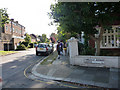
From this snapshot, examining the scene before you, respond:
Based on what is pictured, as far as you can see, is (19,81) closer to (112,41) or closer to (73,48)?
(73,48)

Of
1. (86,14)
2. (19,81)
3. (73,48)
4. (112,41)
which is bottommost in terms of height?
(19,81)

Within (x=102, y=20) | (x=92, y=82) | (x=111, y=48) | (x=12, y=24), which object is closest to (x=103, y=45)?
(x=111, y=48)

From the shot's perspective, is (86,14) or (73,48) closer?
(86,14)

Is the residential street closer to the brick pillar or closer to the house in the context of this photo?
the brick pillar

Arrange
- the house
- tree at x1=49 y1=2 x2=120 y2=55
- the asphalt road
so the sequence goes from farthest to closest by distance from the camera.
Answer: the house < tree at x1=49 y1=2 x2=120 y2=55 < the asphalt road

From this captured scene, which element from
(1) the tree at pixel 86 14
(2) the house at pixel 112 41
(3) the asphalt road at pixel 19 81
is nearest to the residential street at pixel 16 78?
(3) the asphalt road at pixel 19 81

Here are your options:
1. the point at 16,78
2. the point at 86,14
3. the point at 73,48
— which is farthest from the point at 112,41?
the point at 16,78

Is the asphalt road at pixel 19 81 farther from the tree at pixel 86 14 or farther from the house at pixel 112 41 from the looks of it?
the house at pixel 112 41

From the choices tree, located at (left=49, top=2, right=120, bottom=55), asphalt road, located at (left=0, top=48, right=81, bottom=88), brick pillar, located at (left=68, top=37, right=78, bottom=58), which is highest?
tree, located at (left=49, top=2, right=120, bottom=55)

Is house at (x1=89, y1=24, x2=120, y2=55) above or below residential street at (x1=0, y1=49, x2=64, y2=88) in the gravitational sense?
above

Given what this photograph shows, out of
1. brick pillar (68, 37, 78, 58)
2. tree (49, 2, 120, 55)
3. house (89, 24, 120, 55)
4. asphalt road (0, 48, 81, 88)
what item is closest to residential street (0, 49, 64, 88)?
asphalt road (0, 48, 81, 88)

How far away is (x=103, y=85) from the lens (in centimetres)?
445

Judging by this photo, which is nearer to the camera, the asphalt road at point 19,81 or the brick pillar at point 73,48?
the asphalt road at point 19,81

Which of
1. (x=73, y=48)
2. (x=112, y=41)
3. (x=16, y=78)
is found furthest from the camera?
(x=112, y=41)
